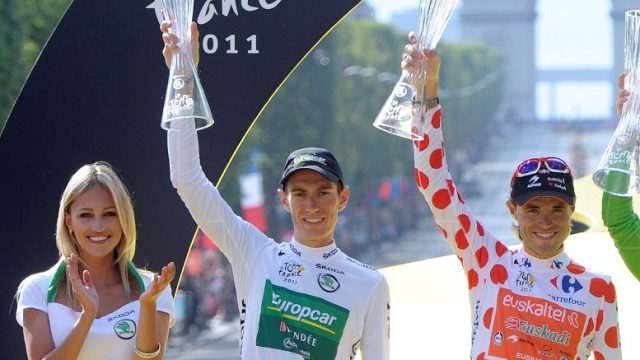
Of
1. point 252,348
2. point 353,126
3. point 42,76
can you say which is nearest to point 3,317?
point 42,76

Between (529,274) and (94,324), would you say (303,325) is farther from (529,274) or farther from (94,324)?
(529,274)

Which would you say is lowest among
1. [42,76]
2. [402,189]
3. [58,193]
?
[402,189]

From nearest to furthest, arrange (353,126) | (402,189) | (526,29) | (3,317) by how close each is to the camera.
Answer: (3,317)
(353,126)
(402,189)
(526,29)

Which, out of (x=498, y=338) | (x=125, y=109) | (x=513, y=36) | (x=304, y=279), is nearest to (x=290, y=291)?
(x=304, y=279)

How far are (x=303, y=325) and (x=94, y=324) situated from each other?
0.58 m

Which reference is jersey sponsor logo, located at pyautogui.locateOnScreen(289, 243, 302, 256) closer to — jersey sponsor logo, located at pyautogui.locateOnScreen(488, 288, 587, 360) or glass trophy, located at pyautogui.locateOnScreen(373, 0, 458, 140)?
glass trophy, located at pyautogui.locateOnScreen(373, 0, 458, 140)

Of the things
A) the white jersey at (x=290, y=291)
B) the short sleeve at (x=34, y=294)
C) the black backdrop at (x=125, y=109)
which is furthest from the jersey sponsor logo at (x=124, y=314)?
the black backdrop at (x=125, y=109)

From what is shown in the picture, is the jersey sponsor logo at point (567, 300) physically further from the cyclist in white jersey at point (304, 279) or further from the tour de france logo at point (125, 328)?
the tour de france logo at point (125, 328)

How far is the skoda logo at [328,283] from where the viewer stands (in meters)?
3.88

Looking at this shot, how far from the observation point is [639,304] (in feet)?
19.3

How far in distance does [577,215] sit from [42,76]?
3.64 meters

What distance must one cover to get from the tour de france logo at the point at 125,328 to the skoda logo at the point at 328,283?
536 mm

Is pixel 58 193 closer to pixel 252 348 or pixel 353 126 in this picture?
pixel 252 348

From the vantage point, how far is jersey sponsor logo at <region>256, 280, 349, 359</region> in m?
3.82
